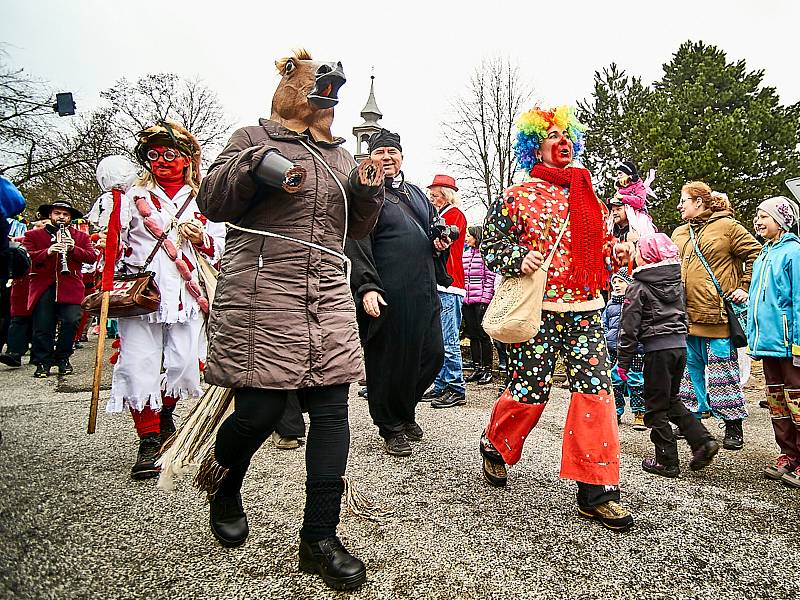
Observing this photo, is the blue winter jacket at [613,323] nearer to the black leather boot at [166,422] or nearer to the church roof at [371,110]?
the black leather boot at [166,422]

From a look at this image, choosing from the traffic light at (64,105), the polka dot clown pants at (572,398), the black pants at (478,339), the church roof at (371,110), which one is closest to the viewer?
the polka dot clown pants at (572,398)

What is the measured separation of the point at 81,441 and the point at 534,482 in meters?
3.20

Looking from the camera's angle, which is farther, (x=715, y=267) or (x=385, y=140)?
(x=715, y=267)

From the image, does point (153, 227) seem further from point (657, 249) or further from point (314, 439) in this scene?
point (657, 249)

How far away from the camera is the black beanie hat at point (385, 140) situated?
4.29 m

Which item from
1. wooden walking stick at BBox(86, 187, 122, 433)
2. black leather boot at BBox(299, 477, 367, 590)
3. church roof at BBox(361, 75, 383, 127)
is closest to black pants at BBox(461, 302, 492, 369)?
wooden walking stick at BBox(86, 187, 122, 433)

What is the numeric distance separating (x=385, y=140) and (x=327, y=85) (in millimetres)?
1924

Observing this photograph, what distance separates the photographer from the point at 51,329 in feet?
26.1

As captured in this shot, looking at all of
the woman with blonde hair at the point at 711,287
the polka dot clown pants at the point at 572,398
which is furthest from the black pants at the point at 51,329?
the woman with blonde hair at the point at 711,287

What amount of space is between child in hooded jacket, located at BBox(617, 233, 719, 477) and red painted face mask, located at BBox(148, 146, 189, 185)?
10.2 feet

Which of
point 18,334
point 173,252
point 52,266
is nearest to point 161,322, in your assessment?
point 173,252

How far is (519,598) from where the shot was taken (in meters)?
2.09

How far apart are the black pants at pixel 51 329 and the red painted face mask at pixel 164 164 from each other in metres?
5.14

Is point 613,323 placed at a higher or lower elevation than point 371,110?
lower
